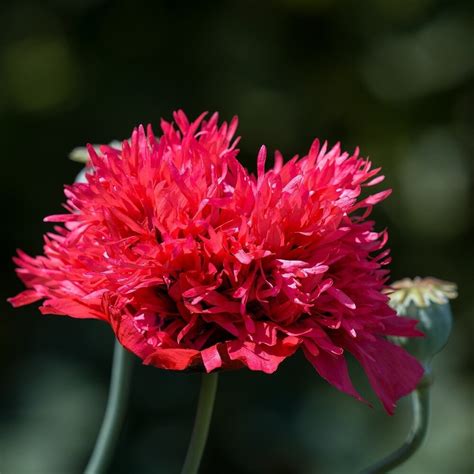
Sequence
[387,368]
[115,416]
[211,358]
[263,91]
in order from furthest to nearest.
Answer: [263,91] → [115,416] → [387,368] → [211,358]

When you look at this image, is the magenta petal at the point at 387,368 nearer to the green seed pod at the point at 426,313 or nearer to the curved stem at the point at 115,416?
the green seed pod at the point at 426,313

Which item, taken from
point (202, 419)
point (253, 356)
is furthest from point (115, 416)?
point (253, 356)

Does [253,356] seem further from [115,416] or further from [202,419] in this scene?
[115,416]

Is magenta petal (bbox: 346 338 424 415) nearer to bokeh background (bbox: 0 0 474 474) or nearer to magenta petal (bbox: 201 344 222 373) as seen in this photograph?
magenta petal (bbox: 201 344 222 373)

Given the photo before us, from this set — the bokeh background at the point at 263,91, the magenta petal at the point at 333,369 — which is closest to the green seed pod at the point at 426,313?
the magenta petal at the point at 333,369

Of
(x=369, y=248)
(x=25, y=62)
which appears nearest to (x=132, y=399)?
(x=25, y=62)
